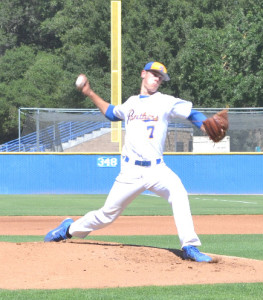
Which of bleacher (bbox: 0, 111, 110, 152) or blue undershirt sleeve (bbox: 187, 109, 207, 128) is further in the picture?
bleacher (bbox: 0, 111, 110, 152)

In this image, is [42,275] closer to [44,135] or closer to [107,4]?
[44,135]

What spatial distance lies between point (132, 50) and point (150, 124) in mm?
37065

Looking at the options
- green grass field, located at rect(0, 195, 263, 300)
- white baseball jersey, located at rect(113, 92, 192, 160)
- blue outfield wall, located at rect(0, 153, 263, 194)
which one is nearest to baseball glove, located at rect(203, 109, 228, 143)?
white baseball jersey, located at rect(113, 92, 192, 160)

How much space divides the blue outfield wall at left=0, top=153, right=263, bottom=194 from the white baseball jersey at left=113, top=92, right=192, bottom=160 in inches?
823

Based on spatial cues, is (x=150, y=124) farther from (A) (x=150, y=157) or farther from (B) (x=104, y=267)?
(B) (x=104, y=267)

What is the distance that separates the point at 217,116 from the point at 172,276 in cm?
149

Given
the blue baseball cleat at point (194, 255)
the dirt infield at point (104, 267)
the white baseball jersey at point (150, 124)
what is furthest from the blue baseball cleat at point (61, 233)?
the blue baseball cleat at point (194, 255)

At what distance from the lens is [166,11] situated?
44.8 m

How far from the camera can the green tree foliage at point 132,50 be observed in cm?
3541

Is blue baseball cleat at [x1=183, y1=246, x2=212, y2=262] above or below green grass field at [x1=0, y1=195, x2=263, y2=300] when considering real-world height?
above

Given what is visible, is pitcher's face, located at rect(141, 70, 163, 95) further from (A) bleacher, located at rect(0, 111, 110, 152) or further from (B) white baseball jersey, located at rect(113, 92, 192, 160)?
(A) bleacher, located at rect(0, 111, 110, 152)

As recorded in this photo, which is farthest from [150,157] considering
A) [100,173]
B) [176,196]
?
[100,173]

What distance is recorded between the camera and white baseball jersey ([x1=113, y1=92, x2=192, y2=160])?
22.5ft

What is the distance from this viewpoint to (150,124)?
22.5ft
